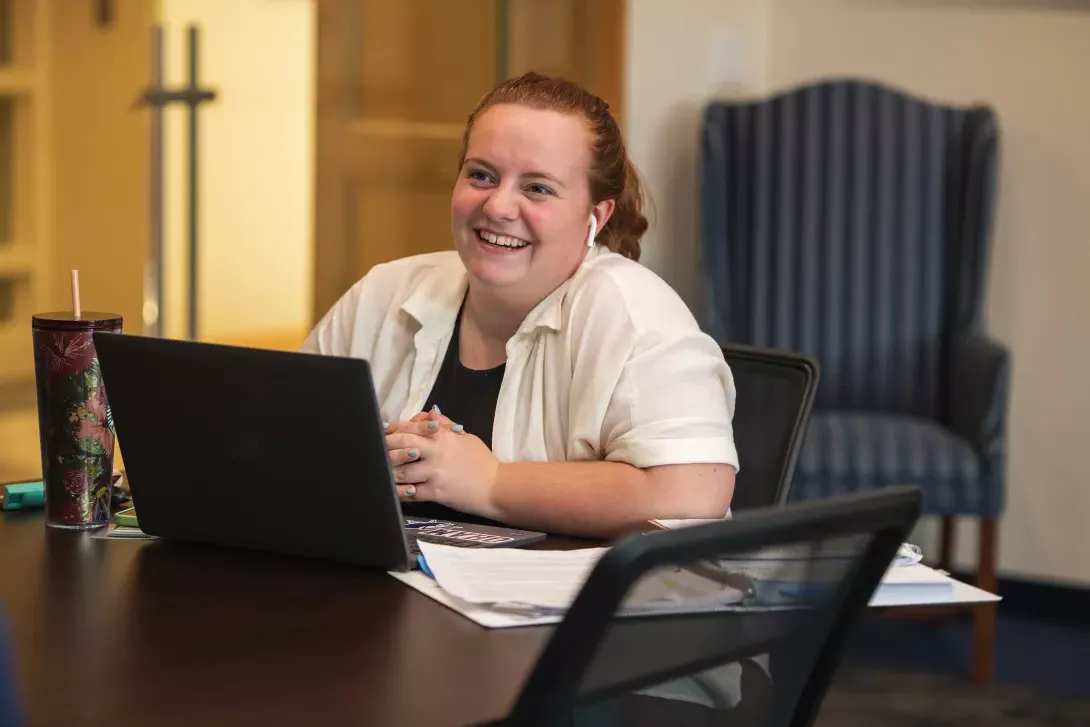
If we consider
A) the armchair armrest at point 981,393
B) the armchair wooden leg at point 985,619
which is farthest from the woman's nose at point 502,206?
the armchair wooden leg at point 985,619

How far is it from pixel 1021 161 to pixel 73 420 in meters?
2.71

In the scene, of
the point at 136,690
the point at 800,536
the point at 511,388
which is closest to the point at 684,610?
the point at 800,536

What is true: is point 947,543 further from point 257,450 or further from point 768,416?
point 257,450

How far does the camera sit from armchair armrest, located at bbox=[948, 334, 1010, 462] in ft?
9.52

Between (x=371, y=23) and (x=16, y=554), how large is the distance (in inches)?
105

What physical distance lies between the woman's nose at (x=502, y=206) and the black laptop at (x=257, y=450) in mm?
486

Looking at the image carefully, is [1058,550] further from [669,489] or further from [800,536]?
[800,536]

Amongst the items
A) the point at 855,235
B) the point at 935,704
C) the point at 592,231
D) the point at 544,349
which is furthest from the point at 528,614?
the point at 855,235

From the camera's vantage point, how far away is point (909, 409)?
3.29 m

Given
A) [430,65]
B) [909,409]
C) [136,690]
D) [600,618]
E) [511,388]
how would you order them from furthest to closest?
[430,65]
[909,409]
[511,388]
[136,690]
[600,618]

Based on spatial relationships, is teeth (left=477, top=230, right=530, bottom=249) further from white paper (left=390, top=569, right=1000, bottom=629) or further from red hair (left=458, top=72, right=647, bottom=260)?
white paper (left=390, top=569, right=1000, bottom=629)

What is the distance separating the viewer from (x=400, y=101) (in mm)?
3701

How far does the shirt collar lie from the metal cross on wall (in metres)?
2.09

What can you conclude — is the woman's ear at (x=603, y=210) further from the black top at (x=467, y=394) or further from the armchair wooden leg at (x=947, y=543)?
the armchair wooden leg at (x=947, y=543)
